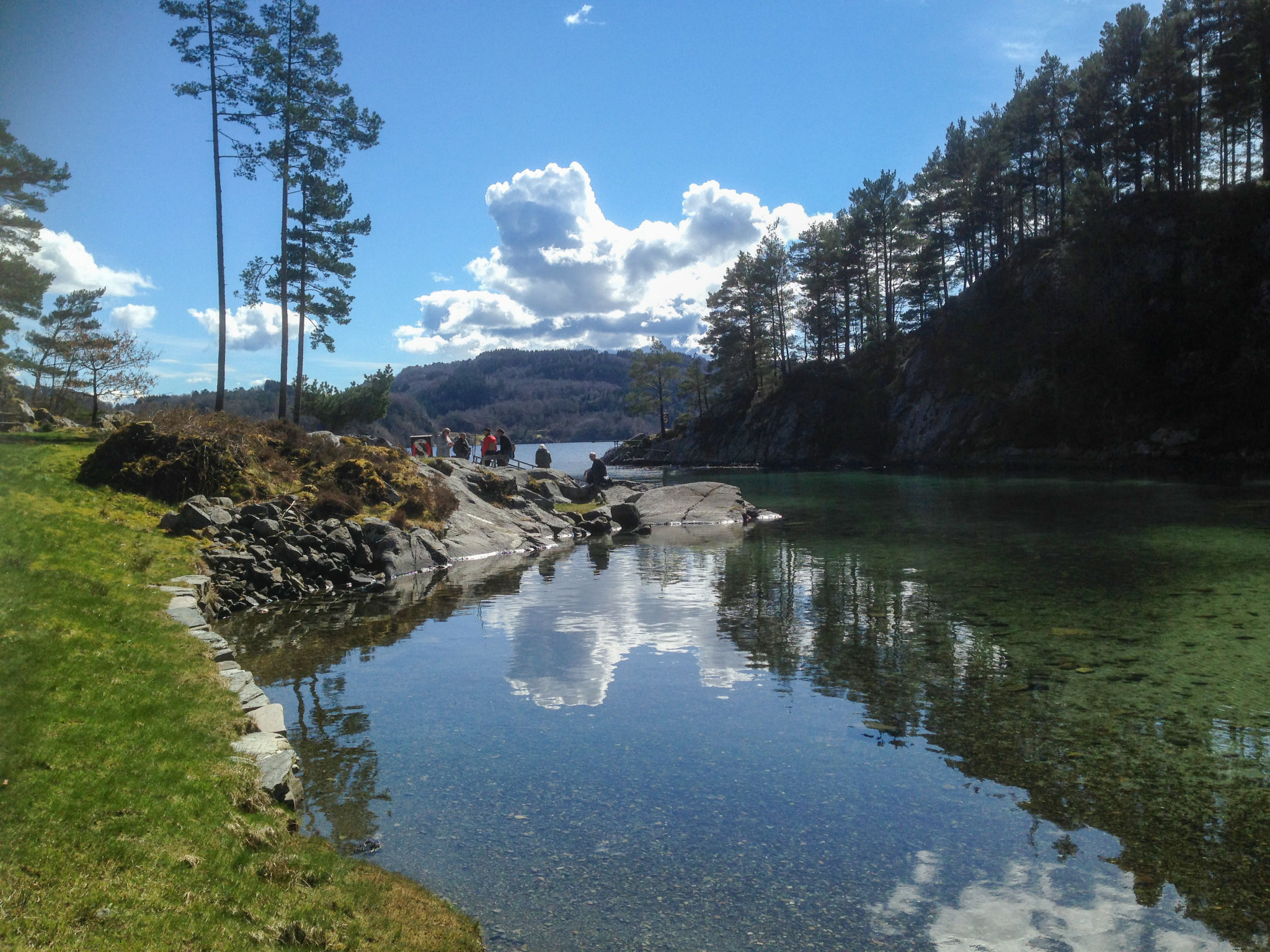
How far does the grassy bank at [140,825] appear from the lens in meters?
4.53

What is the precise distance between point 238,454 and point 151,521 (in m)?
4.69

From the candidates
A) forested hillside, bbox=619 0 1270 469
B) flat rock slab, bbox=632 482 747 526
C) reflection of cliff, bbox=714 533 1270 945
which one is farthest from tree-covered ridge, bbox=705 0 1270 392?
reflection of cliff, bbox=714 533 1270 945

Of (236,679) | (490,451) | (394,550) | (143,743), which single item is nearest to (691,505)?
(490,451)

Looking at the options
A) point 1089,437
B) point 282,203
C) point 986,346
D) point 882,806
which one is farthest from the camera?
point 986,346

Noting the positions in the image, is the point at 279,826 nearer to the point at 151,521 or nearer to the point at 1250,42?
the point at 151,521

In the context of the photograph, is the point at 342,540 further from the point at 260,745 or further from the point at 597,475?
the point at 597,475

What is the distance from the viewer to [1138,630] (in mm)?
14125

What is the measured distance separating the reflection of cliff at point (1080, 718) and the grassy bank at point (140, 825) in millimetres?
6071

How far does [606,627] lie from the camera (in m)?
16.5

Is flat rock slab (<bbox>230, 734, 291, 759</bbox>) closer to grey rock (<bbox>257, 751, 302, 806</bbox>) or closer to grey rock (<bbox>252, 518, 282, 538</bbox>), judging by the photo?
grey rock (<bbox>257, 751, 302, 806</bbox>)

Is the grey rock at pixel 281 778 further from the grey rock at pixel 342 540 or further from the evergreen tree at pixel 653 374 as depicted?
the evergreen tree at pixel 653 374

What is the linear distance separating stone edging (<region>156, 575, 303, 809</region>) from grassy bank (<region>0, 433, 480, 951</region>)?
0.20 meters

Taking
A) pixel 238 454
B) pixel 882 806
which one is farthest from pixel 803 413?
pixel 882 806

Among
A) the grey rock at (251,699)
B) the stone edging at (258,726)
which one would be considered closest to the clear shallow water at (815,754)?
the stone edging at (258,726)
